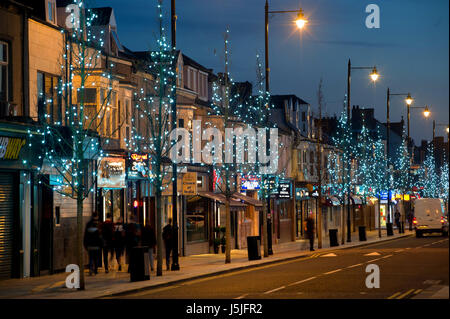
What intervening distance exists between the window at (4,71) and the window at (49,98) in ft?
5.10

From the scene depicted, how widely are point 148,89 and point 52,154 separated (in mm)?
10823

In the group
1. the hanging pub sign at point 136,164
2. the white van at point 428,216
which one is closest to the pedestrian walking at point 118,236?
the hanging pub sign at point 136,164

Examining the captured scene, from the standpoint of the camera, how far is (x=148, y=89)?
3644 cm

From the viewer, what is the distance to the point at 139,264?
24.1m

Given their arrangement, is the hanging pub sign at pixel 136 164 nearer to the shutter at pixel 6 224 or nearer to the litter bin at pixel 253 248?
the litter bin at pixel 253 248

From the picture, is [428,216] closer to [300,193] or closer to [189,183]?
[300,193]

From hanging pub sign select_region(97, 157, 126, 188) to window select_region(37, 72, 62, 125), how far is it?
2.78m

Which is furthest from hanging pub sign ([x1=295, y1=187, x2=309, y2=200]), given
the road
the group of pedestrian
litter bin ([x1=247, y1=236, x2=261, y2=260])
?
the group of pedestrian

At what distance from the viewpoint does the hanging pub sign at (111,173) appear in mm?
30406

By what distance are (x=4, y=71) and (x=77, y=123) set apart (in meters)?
3.37

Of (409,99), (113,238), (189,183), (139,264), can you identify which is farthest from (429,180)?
(139,264)

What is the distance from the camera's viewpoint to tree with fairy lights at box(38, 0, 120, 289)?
22.1m

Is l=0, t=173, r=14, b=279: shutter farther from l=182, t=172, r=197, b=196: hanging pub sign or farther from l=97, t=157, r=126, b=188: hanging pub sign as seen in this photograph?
l=182, t=172, r=197, b=196: hanging pub sign
